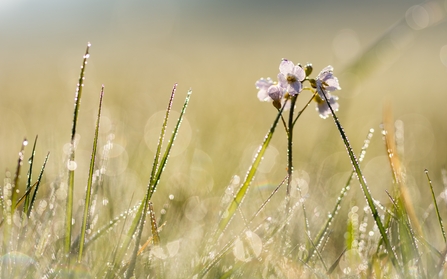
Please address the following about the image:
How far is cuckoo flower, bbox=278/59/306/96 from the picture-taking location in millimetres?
1660

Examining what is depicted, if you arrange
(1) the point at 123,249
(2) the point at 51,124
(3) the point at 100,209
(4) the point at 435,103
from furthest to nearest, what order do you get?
(4) the point at 435,103 → (2) the point at 51,124 → (3) the point at 100,209 → (1) the point at 123,249

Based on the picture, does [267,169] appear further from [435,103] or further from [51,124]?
[435,103]

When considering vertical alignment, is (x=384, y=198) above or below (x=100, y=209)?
below

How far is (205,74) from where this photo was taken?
10.8m

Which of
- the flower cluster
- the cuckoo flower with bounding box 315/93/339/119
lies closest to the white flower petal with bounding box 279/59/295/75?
the flower cluster

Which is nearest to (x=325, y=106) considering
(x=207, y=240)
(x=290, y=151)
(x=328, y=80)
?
(x=328, y=80)

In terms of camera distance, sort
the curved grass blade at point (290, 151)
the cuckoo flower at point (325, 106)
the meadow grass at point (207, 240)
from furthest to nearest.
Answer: the cuckoo flower at point (325, 106), the curved grass blade at point (290, 151), the meadow grass at point (207, 240)

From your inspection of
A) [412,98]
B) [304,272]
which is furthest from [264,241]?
[412,98]

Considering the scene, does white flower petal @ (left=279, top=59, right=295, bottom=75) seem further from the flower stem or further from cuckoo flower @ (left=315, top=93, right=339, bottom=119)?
cuckoo flower @ (left=315, top=93, right=339, bottom=119)

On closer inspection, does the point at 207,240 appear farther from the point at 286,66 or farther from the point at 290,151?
the point at 286,66

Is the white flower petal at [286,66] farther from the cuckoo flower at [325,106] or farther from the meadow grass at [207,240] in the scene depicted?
the cuckoo flower at [325,106]

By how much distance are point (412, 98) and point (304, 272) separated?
6.29 metres

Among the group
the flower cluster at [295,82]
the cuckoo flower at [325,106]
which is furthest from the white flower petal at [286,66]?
the cuckoo flower at [325,106]

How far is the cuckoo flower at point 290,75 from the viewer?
166 cm
